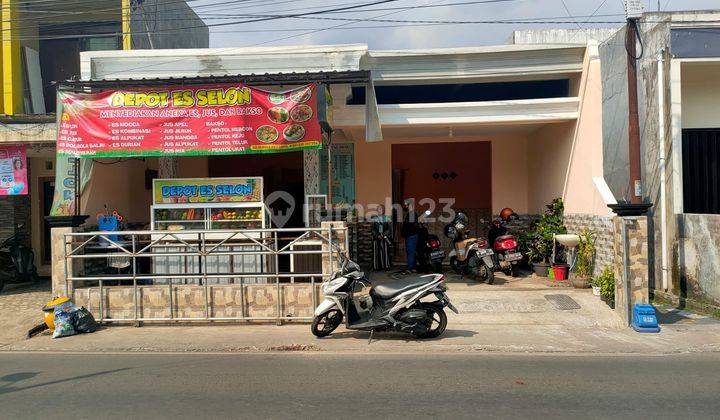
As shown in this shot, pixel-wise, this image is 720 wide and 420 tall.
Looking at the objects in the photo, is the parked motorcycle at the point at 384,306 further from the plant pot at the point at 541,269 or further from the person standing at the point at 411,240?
the plant pot at the point at 541,269

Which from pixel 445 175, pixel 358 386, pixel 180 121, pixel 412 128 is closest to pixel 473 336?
pixel 358 386

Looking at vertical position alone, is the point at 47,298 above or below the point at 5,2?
below

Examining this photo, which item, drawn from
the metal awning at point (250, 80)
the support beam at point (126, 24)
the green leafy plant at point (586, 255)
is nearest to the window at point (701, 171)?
the green leafy plant at point (586, 255)

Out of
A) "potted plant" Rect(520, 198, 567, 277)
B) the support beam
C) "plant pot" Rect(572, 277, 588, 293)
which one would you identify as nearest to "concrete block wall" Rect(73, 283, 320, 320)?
"plant pot" Rect(572, 277, 588, 293)

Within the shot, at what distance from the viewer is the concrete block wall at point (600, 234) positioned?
9.78 metres

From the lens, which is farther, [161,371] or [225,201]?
[225,201]

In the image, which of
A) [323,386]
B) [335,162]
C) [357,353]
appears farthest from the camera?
[335,162]

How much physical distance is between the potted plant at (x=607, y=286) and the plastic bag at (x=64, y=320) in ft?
29.1

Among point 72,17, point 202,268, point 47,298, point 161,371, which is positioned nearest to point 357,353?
point 161,371

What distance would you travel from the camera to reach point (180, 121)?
972cm

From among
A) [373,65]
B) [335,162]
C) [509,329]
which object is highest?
[373,65]

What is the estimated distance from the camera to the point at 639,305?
8.01 meters

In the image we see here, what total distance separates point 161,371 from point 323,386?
2.11m

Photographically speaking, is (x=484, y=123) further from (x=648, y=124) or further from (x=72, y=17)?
(x=72, y=17)
